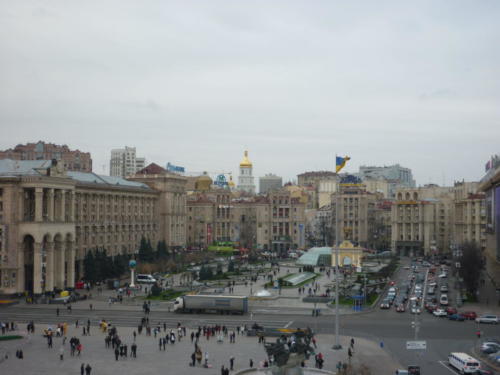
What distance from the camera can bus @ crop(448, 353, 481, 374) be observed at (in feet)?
130

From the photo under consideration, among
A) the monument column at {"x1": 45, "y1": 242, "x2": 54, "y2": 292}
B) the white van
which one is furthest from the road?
the white van

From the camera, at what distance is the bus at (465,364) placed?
130ft

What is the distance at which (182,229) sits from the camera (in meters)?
134

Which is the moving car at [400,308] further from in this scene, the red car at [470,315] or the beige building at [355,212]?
the beige building at [355,212]

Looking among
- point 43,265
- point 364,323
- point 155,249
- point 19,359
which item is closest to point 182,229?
point 155,249

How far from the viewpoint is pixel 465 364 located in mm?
39688

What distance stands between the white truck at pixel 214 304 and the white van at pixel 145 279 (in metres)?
25.4

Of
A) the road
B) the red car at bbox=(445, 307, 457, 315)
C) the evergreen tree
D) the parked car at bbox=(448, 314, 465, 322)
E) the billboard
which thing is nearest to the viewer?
the road

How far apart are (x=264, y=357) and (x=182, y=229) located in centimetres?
9057

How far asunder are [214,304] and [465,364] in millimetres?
30411

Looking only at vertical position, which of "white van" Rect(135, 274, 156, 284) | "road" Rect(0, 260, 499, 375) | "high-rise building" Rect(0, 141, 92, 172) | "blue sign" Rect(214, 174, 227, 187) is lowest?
"road" Rect(0, 260, 499, 375)

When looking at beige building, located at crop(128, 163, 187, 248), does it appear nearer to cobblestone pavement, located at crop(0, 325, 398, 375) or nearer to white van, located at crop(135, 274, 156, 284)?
white van, located at crop(135, 274, 156, 284)

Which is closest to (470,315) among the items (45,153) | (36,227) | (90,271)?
(36,227)

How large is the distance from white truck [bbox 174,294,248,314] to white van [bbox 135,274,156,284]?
83.3 feet
